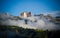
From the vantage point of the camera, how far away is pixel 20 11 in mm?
1853

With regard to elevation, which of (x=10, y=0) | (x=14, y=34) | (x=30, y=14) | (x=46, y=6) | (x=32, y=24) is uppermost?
(x=10, y=0)

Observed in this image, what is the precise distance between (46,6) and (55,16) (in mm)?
204

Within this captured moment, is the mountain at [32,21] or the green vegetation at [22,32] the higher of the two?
the mountain at [32,21]

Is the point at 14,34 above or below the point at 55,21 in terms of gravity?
below

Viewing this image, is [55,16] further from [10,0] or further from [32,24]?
[10,0]

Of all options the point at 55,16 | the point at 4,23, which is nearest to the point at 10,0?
the point at 4,23

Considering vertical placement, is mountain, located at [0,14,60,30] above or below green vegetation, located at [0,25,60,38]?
above

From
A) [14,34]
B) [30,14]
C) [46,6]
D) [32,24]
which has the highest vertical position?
[46,6]

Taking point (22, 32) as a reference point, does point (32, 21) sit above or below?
above

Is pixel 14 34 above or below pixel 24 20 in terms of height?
below

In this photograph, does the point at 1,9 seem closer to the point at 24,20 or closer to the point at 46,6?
the point at 24,20

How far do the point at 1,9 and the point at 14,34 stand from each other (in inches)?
17.1

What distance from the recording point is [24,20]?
73.0 inches

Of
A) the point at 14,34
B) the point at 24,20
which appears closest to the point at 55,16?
the point at 24,20
